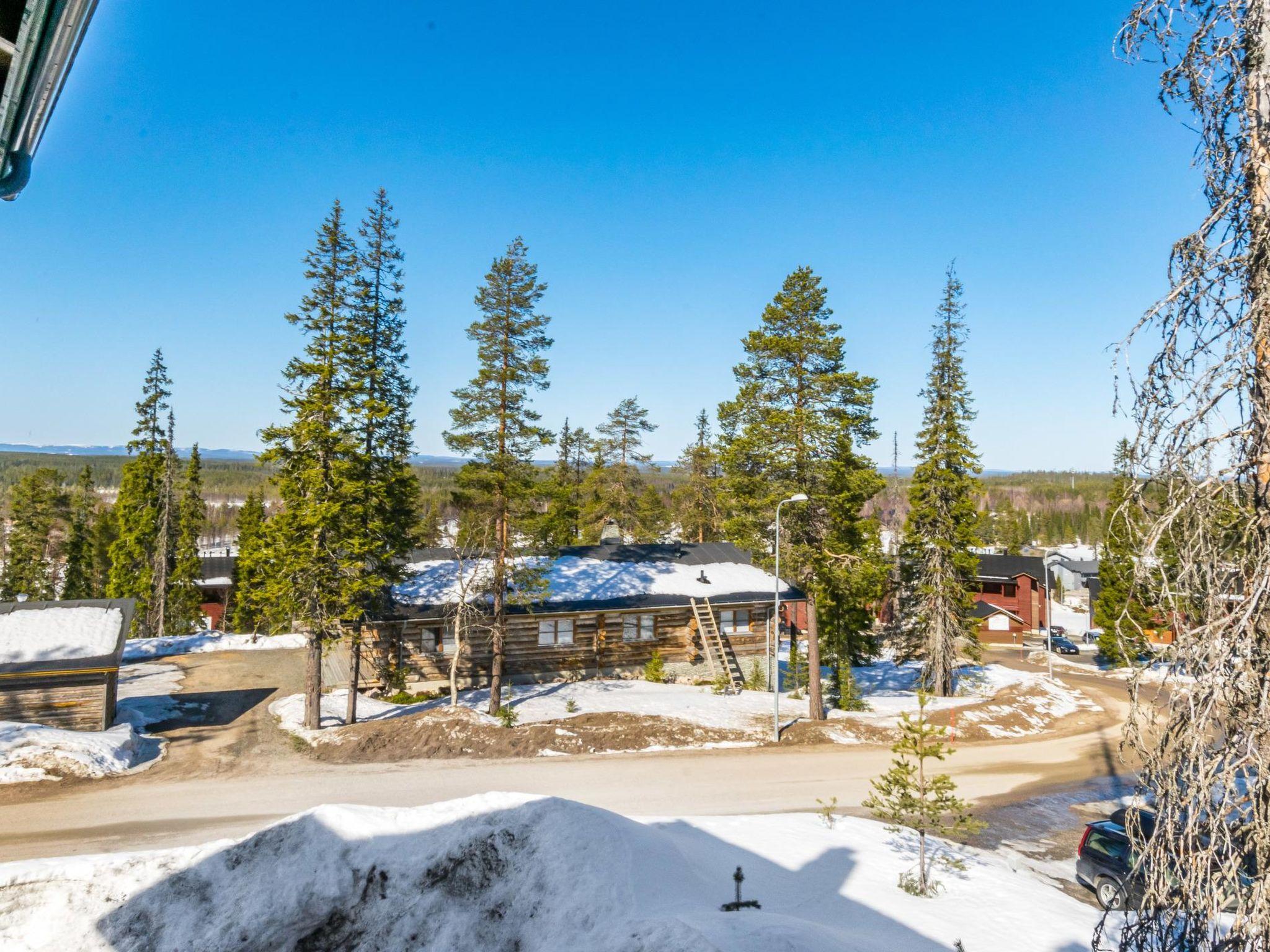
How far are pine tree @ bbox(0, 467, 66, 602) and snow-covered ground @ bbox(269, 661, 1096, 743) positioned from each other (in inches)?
1383

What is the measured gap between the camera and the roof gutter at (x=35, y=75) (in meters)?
2.64

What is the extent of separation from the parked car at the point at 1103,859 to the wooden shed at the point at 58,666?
27486mm

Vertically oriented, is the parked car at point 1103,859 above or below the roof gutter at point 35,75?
below

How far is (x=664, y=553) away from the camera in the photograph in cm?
3756

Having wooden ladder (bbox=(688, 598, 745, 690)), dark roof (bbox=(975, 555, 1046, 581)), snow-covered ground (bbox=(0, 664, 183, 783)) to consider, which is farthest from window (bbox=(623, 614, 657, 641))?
dark roof (bbox=(975, 555, 1046, 581))

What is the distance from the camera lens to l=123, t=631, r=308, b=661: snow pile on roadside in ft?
121

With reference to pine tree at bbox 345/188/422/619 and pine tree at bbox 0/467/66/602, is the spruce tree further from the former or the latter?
pine tree at bbox 0/467/66/602

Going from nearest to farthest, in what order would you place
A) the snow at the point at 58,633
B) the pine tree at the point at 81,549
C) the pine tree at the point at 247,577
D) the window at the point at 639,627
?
the snow at the point at 58,633 → the window at the point at 639,627 → the pine tree at the point at 247,577 → the pine tree at the point at 81,549

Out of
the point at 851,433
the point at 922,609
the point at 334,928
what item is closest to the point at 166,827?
the point at 334,928

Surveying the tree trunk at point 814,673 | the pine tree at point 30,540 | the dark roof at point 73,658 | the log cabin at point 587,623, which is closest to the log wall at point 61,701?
the dark roof at point 73,658

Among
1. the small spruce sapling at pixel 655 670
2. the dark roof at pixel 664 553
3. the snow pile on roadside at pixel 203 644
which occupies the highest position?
the dark roof at pixel 664 553

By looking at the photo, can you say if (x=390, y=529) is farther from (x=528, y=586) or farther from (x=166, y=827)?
(x=166, y=827)

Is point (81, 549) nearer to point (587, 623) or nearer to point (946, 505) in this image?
point (587, 623)

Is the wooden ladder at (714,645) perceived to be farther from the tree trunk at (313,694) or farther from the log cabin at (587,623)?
the tree trunk at (313,694)
